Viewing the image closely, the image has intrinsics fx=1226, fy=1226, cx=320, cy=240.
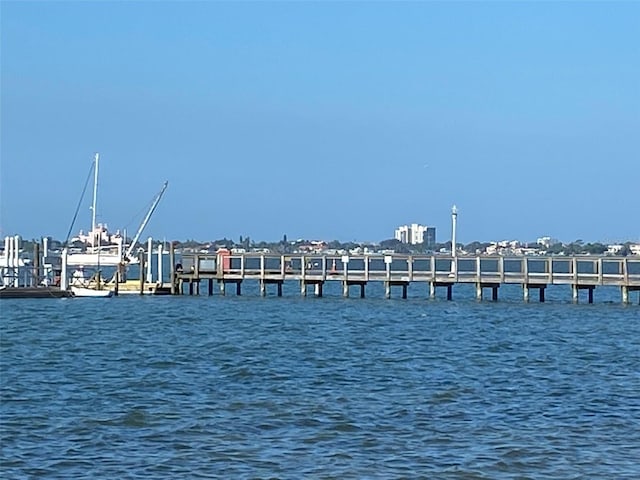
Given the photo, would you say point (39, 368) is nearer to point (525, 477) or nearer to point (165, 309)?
point (525, 477)

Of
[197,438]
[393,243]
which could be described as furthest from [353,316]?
[393,243]

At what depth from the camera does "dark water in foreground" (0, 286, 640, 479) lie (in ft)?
58.0

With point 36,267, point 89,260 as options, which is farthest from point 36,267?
point 89,260

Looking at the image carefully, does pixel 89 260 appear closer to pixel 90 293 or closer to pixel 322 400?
pixel 90 293

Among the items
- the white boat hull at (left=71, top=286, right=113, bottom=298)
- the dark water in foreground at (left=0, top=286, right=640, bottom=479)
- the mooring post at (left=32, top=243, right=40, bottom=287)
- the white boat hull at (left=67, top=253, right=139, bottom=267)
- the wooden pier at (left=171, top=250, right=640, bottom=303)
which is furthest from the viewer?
the white boat hull at (left=67, top=253, right=139, bottom=267)

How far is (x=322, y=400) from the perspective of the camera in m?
23.7

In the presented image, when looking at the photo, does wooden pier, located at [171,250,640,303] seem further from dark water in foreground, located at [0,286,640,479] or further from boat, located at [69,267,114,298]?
dark water in foreground, located at [0,286,640,479]

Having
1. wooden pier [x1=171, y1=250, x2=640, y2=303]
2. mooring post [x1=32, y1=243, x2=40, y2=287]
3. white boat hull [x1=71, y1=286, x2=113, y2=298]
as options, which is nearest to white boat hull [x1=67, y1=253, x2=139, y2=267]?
wooden pier [x1=171, y1=250, x2=640, y2=303]

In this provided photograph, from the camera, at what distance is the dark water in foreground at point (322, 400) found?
1767 cm

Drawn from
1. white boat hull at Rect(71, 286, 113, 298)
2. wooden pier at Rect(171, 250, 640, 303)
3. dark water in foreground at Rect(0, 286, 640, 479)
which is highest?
wooden pier at Rect(171, 250, 640, 303)

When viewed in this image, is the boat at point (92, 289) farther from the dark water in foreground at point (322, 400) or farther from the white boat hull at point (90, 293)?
the dark water in foreground at point (322, 400)

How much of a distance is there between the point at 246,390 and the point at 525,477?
31.3 ft

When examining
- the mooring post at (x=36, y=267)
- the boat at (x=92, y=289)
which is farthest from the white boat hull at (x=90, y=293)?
the mooring post at (x=36, y=267)

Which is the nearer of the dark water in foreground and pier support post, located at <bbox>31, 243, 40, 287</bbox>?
the dark water in foreground
